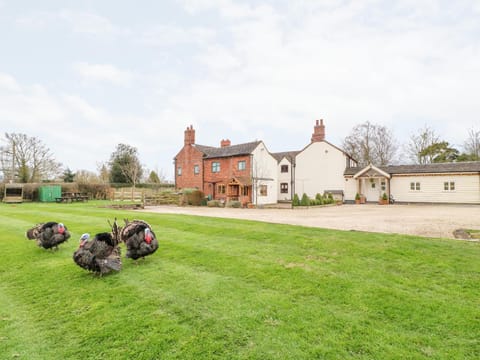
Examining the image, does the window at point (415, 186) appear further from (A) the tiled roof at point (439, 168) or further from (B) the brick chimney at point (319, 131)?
(B) the brick chimney at point (319, 131)

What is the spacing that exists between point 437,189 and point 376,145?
16592 mm

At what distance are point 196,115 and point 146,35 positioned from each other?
1765cm

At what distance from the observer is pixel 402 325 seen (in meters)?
3.21

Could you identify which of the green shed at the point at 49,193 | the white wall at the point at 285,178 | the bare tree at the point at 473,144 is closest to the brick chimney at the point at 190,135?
the white wall at the point at 285,178

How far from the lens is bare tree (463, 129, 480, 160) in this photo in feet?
123

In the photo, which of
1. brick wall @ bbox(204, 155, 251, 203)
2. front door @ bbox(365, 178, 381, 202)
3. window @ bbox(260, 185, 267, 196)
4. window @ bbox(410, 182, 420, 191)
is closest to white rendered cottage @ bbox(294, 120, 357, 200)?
front door @ bbox(365, 178, 381, 202)

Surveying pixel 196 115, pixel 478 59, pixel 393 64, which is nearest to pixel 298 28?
pixel 393 64

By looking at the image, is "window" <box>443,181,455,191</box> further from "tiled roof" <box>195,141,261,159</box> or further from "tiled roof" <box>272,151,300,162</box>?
"tiled roof" <box>195,141,261,159</box>

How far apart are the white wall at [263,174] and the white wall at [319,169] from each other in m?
4.54

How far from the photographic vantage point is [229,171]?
29.6m

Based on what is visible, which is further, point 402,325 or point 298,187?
point 298,187

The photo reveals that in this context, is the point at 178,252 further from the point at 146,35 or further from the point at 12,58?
the point at 12,58

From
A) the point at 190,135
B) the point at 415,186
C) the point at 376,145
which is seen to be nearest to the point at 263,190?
the point at 190,135

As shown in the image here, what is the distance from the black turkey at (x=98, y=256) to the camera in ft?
16.6
